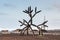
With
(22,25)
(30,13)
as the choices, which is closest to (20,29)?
(22,25)

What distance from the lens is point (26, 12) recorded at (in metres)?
53.4

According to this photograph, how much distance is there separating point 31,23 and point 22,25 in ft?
8.92

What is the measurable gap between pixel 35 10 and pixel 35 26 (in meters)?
3.61

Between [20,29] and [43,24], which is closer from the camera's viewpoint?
[43,24]

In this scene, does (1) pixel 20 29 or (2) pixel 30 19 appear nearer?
(2) pixel 30 19

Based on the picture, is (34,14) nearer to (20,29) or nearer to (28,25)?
(28,25)

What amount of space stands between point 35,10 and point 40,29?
4136 millimetres

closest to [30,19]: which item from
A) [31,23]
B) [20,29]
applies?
[31,23]

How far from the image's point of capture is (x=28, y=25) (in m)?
54.6

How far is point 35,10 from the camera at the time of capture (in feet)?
171

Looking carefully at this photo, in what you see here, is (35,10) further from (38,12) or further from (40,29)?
(40,29)

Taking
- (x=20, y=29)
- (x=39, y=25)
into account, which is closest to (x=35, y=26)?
(x=39, y=25)

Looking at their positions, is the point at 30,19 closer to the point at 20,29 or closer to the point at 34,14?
the point at 34,14

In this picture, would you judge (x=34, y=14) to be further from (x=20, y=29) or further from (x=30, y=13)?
(x=20, y=29)
